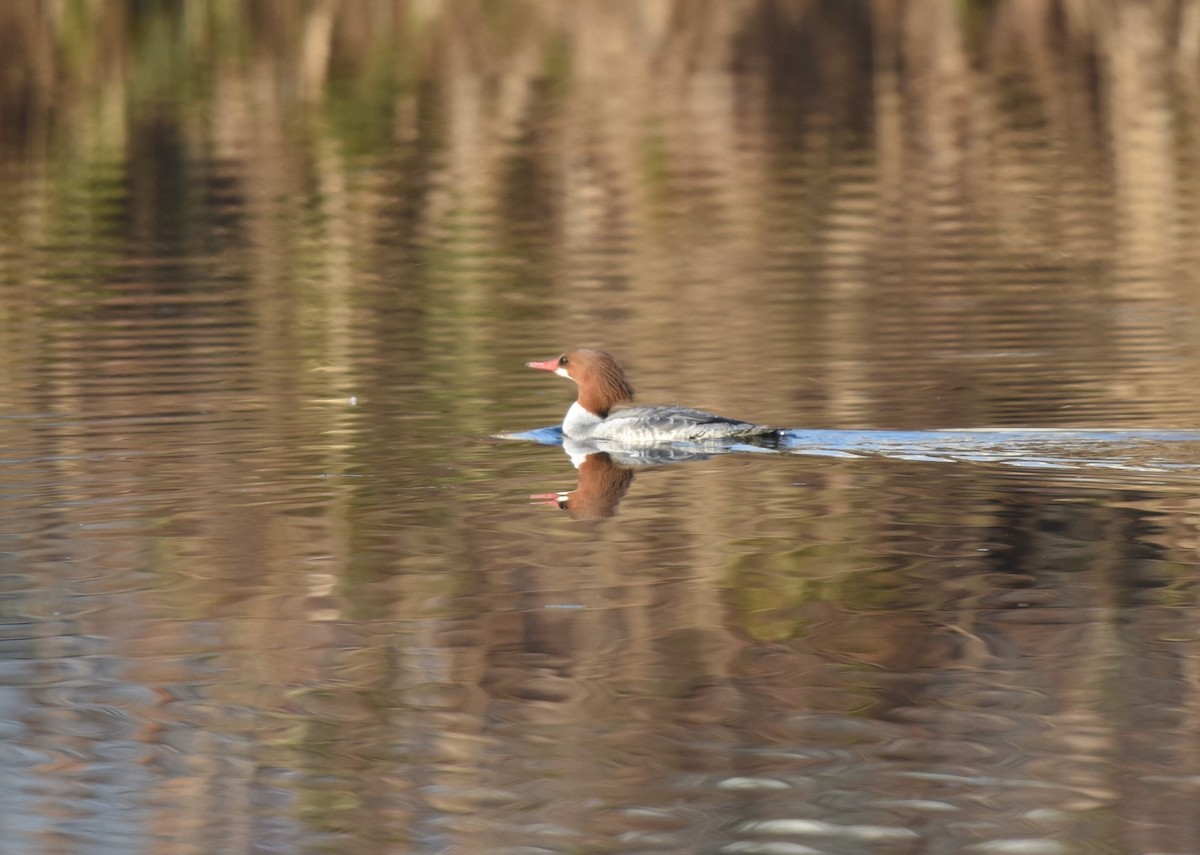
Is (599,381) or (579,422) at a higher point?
(599,381)

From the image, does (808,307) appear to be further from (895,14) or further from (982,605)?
(895,14)

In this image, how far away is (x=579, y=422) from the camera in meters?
11.2

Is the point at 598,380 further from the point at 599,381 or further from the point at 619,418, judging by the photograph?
the point at 619,418

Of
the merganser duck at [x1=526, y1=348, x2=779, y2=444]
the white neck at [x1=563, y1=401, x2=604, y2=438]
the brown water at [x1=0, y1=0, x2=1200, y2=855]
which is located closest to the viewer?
the brown water at [x1=0, y1=0, x2=1200, y2=855]

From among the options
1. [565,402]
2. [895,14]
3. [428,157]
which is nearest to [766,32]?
[895,14]

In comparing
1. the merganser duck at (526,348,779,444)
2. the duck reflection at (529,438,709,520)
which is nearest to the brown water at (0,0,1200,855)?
the duck reflection at (529,438,709,520)

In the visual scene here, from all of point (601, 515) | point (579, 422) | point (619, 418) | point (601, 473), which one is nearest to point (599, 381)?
point (579, 422)

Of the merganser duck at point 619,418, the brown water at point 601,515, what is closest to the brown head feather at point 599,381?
the merganser duck at point 619,418

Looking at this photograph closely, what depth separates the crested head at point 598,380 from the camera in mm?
11250

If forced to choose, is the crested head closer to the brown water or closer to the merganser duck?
the merganser duck

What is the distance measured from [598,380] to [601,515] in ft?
7.28

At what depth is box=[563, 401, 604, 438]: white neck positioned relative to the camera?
36.7ft

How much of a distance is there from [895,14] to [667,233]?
2091 cm

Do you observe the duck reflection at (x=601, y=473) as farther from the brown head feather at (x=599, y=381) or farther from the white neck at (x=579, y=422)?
the brown head feather at (x=599, y=381)
